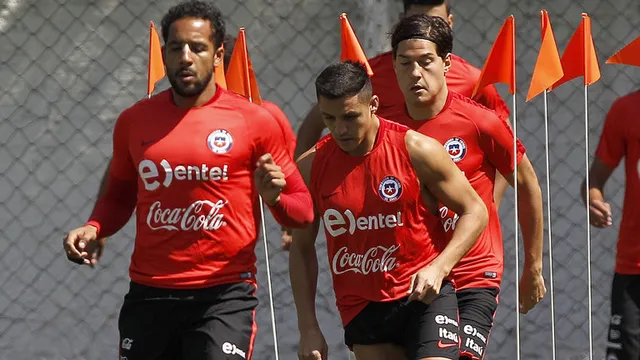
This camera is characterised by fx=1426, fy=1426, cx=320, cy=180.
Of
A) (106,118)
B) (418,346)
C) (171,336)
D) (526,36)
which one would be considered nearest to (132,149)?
(171,336)

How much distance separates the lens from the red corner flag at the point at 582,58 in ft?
21.9

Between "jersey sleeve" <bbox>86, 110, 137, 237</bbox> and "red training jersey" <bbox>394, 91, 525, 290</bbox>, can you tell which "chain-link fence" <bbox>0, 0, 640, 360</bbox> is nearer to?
"red training jersey" <bbox>394, 91, 525, 290</bbox>

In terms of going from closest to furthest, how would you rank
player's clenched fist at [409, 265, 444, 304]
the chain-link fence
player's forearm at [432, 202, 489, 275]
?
player's clenched fist at [409, 265, 444, 304], player's forearm at [432, 202, 489, 275], the chain-link fence

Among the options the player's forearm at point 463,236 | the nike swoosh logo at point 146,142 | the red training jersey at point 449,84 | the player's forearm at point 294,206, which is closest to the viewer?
the player's forearm at point 463,236

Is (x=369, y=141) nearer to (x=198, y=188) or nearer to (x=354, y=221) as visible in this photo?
(x=354, y=221)

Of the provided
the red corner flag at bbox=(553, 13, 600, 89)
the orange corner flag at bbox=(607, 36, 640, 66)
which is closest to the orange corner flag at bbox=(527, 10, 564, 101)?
the red corner flag at bbox=(553, 13, 600, 89)

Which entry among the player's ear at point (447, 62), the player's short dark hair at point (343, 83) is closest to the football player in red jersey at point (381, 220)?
the player's short dark hair at point (343, 83)

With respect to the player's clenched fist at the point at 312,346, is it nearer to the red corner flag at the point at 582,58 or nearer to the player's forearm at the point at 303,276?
the player's forearm at the point at 303,276

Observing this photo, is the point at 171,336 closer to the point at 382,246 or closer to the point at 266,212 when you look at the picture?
the point at 382,246

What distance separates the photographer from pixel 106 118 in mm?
7543

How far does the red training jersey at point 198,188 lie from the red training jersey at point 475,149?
2.31ft

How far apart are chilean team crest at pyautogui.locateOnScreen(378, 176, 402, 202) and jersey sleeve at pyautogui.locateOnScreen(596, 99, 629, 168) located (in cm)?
185

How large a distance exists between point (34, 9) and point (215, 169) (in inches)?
96.1

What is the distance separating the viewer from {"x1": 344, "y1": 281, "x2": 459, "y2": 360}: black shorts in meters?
5.33
